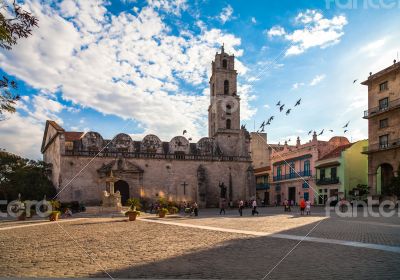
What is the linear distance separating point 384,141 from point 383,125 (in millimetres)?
1734

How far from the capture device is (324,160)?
4456 cm

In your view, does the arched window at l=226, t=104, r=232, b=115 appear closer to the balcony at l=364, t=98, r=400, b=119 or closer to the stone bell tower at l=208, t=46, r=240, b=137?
the stone bell tower at l=208, t=46, r=240, b=137

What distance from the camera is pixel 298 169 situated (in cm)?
4944

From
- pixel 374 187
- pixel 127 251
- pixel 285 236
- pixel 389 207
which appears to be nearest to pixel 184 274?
pixel 127 251

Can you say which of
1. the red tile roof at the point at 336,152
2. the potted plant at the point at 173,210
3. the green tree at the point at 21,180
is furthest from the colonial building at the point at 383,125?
the green tree at the point at 21,180

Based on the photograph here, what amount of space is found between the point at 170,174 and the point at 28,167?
53.0ft

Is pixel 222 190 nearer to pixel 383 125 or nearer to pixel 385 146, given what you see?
pixel 385 146

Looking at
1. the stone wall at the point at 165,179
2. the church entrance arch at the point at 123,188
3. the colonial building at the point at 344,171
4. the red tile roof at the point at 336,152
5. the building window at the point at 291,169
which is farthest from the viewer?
the building window at the point at 291,169

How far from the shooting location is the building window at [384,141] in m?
35.7

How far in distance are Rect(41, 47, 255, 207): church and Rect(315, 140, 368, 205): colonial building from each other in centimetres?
961

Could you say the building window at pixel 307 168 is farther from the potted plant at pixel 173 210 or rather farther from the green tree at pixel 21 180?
the green tree at pixel 21 180

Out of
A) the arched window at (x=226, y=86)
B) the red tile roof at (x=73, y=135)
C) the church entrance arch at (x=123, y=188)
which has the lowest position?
the church entrance arch at (x=123, y=188)

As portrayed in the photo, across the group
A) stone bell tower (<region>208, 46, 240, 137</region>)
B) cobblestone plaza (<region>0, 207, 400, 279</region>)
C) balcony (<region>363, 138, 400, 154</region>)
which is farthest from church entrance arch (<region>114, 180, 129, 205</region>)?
cobblestone plaza (<region>0, 207, 400, 279</region>)

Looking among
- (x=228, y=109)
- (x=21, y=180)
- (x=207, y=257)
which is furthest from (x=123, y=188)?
(x=207, y=257)
